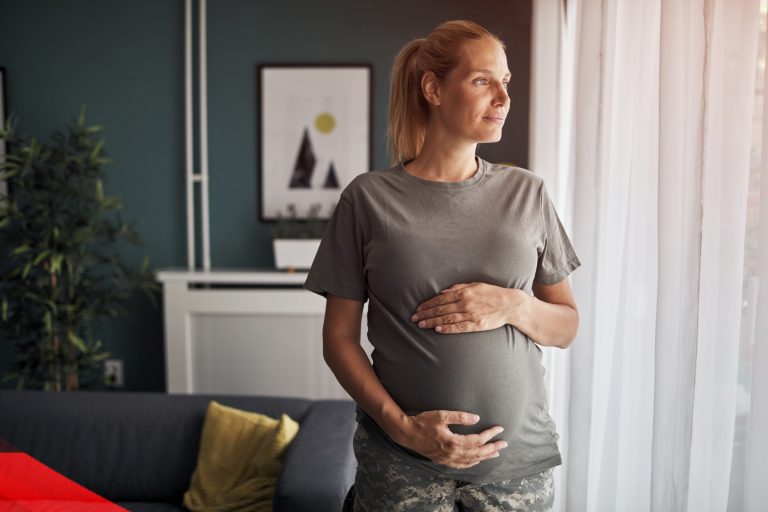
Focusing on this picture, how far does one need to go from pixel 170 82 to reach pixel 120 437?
1856mm

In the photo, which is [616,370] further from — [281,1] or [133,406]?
[281,1]

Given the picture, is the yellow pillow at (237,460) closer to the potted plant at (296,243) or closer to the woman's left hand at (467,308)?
the potted plant at (296,243)

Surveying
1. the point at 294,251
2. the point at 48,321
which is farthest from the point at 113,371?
the point at 294,251

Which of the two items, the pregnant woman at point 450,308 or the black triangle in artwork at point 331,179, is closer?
the pregnant woman at point 450,308

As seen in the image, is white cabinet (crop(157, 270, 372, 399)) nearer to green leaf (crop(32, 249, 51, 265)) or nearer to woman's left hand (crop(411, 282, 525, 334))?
green leaf (crop(32, 249, 51, 265))

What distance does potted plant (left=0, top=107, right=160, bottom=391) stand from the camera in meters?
3.40

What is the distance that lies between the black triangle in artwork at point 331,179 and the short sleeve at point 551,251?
2476 mm

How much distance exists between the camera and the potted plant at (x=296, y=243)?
3.53 metres

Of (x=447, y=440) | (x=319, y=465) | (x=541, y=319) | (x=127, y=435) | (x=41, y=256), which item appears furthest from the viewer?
(x=41, y=256)

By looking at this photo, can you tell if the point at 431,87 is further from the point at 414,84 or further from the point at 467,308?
the point at 467,308

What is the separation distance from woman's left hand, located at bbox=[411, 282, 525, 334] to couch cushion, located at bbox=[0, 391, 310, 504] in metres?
1.55

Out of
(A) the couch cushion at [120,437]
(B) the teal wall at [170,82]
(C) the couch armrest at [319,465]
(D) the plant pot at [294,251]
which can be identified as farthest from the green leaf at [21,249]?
(C) the couch armrest at [319,465]

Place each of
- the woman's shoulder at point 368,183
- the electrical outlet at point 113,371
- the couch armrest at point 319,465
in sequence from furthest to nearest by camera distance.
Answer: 1. the electrical outlet at point 113,371
2. the couch armrest at point 319,465
3. the woman's shoulder at point 368,183

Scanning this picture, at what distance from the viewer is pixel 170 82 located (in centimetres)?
377
